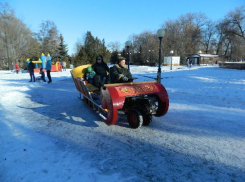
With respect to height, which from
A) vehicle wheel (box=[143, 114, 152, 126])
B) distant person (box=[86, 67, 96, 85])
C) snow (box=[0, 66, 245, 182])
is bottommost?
snow (box=[0, 66, 245, 182])

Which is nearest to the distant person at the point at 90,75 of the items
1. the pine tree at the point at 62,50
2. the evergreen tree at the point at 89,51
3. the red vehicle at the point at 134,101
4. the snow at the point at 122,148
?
the snow at the point at 122,148

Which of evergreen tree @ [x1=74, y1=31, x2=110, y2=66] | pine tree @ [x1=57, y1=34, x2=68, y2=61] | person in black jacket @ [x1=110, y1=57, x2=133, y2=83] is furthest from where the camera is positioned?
pine tree @ [x1=57, y1=34, x2=68, y2=61]

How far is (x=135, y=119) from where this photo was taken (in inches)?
149

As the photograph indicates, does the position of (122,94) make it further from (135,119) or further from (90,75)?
(90,75)

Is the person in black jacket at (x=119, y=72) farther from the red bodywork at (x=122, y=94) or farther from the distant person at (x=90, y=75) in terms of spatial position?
the distant person at (x=90, y=75)

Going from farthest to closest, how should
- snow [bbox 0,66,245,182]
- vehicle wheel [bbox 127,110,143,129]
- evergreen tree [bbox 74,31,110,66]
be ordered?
evergreen tree [bbox 74,31,110,66]
vehicle wheel [bbox 127,110,143,129]
snow [bbox 0,66,245,182]

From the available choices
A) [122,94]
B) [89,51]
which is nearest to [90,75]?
[122,94]

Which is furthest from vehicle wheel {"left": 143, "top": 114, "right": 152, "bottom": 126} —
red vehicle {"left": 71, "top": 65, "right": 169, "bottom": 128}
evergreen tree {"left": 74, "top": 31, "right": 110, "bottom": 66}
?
evergreen tree {"left": 74, "top": 31, "right": 110, "bottom": 66}

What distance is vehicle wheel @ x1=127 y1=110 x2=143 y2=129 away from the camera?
3.70 metres

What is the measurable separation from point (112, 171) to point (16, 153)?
172cm

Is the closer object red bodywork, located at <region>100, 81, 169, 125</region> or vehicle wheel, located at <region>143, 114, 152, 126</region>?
red bodywork, located at <region>100, 81, 169, 125</region>

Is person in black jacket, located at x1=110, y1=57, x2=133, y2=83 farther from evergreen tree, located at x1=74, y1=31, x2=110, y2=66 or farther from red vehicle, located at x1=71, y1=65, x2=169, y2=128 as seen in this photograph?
evergreen tree, located at x1=74, y1=31, x2=110, y2=66

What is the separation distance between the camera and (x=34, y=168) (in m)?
2.40

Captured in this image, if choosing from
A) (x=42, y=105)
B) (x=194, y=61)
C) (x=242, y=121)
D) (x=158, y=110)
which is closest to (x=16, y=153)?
(x=158, y=110)
